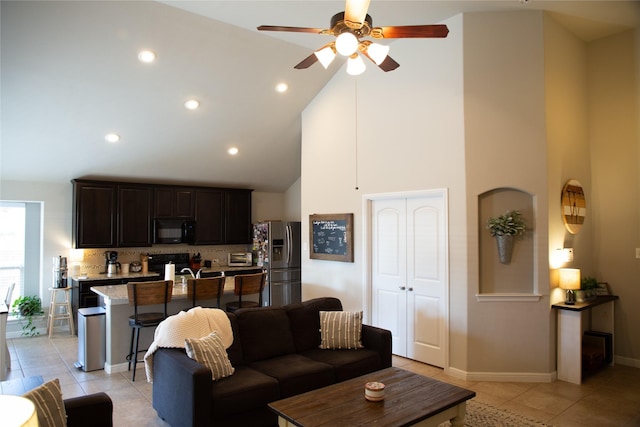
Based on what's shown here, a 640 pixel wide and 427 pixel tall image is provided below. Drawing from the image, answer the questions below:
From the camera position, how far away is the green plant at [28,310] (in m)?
6.36

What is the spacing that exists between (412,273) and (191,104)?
11.7 feet

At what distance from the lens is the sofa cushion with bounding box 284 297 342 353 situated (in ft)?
13.9

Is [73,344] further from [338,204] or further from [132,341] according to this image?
[338,204]

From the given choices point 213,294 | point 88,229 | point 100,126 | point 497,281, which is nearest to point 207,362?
point 213,294

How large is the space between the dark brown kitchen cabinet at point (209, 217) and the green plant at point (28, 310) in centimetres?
253

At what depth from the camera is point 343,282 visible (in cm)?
603

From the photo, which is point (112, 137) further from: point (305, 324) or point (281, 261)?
point (305, 324)

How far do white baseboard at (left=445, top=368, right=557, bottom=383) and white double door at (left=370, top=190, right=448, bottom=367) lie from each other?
14.1 inches

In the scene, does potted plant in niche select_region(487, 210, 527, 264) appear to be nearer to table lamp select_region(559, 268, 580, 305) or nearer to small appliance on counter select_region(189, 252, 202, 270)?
table lamp select_region(559, 268, 580, 305)

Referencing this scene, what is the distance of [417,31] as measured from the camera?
2.87 m

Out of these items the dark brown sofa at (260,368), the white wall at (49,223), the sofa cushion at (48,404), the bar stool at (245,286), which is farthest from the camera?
the white wall at (49,223)

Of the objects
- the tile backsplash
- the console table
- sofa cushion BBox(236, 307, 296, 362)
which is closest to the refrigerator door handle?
the tile backsplash

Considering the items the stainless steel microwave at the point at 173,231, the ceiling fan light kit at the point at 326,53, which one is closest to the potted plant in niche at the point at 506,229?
the ceiling fan light kit at the point at 326,53

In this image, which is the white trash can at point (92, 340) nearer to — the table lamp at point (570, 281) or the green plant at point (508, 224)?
the green plant at point (508, 224)
